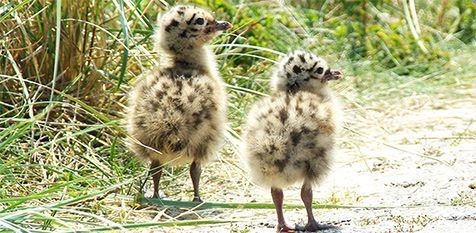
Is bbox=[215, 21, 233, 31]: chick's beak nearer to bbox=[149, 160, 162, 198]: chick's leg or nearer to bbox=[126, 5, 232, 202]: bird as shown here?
bbox=[126, 5, 232, 202]: bird

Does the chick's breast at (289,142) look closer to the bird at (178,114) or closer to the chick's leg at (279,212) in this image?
the chick's leg at (279,212)

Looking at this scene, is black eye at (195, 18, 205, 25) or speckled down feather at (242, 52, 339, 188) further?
black eye at (195, 18, 205, 25)

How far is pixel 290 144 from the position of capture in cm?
517

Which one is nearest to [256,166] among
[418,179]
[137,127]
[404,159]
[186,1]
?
[137,127]

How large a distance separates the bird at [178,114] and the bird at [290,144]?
1.34 feet

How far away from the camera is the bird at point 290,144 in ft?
17.0

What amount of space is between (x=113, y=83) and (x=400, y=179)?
184 cm

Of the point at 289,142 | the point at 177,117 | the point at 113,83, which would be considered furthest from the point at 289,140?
the point at 113,83

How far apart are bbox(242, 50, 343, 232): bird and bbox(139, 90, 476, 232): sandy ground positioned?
232 millimetres

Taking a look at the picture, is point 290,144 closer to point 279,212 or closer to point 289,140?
point 289,140

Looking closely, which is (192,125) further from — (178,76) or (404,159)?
(404,159)

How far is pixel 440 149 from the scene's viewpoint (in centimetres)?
704

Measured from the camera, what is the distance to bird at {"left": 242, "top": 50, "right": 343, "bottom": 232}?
518 centimetres

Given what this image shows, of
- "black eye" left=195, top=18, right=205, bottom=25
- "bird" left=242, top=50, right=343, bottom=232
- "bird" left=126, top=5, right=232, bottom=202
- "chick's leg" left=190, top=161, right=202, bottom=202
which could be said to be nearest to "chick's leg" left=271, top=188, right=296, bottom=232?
"bird" left=242, top=50, right=343, bottom=232
